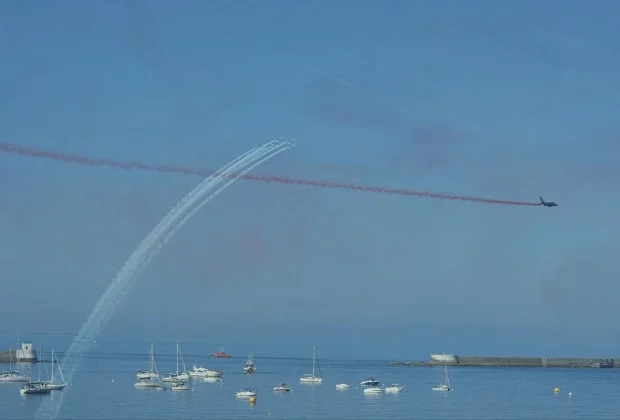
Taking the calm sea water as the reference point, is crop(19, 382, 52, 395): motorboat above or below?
above

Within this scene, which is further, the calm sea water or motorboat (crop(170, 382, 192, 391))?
motorboat (crop(170, 382, 192, 391))

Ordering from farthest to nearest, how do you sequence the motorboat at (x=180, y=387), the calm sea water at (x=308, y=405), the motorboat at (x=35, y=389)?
1. the motorboat at (x=180, y=387)
2. the motorboat at (x=35, y=389)
3. the calm sea water at (x=308, y=405)

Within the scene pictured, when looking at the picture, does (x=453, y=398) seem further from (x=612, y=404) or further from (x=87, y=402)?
(x=87, y=402)

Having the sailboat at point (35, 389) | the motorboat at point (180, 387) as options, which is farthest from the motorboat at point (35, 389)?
the motorboat at point (180, 387)

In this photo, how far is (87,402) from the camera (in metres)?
152

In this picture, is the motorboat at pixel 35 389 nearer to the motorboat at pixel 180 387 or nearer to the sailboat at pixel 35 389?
the sailboat at pixel 35 389

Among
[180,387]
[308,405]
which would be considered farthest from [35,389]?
[308,405]

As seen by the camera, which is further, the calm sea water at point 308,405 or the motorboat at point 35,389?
the motorboat at point 35,389

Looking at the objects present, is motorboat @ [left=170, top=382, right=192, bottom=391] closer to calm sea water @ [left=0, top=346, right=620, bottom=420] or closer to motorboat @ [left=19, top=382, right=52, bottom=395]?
calm sea water @ [left=0, top=346, right=620, bottom=420]

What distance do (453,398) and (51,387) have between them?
248ft

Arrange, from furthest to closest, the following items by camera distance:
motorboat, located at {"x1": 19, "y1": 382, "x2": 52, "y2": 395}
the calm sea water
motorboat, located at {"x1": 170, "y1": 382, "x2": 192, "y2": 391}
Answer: motorboat, located at {"x1": 170, "y1": 382, "x2": 192, "y2": 391} → motorboat, located at {"x1": 19, "y1": 382, "x2": 52, "y2": 395} → the calm sea water

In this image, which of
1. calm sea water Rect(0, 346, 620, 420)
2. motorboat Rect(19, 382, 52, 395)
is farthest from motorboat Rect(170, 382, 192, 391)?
motorboat Rect(19, 382, 52, 395)

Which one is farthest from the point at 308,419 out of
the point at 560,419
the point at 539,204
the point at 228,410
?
the point at 539,204

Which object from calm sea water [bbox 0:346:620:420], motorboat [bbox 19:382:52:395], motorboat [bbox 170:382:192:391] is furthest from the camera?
motorboat [bbox 170:382:192:391]
